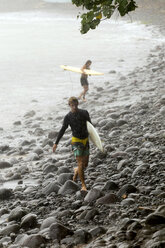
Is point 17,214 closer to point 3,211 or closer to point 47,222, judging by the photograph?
point 3,211

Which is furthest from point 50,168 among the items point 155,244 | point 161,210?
Answer: point 155,244

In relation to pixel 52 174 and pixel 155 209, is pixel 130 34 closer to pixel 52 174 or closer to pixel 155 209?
pixel 52 174

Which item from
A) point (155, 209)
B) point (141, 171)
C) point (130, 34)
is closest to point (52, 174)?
point (141, 171)

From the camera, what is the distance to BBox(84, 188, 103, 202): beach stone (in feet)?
25.0

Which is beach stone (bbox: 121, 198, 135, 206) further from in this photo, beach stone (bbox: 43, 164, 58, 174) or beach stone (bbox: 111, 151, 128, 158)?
beach stone (bbox: 43, 164, 58, 174)

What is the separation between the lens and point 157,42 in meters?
37.1

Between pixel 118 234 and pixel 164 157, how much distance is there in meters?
3.29

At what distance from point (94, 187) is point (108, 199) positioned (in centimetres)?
95

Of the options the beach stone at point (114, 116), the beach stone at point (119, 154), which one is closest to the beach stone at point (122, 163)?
the beach stone at point (119, 154)

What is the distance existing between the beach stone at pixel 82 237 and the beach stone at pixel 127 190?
4.65 feet

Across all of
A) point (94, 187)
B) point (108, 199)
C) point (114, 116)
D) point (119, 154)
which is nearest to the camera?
point (108, 199)

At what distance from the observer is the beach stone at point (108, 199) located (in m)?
7.35

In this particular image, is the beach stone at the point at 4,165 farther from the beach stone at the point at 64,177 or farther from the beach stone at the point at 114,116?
the beach stone at the point at 114,116

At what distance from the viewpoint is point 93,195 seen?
25.1ft
